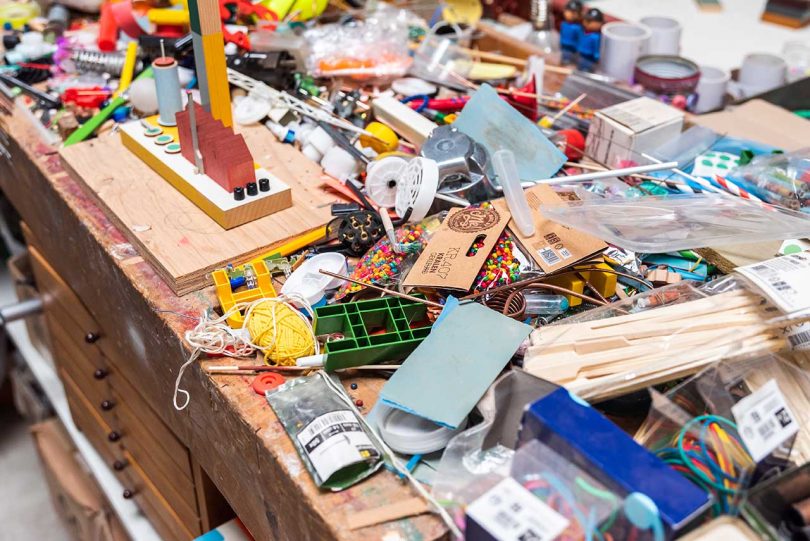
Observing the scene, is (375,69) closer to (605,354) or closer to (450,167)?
(450,167)

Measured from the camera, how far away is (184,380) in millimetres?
969

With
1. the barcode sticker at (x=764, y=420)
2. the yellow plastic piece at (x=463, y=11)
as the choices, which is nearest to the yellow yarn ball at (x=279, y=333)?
the barcode sticker at (x=764, y=420)

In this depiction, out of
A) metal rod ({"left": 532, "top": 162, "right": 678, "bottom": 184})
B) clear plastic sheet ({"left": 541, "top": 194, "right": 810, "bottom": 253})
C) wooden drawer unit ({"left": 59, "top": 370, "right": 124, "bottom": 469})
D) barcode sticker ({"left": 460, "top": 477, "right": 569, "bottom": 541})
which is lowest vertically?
wooden drawer unit ({"left": 59, "top": 370, "right": 124, "bottom": 469})

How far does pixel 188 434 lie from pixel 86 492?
0.76 metres

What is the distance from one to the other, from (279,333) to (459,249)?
23cm

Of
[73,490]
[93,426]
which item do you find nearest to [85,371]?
[93,426]

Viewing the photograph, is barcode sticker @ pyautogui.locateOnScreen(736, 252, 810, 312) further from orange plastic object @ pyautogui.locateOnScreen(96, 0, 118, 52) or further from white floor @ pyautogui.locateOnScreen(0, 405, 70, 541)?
white floor @ pyautogui.locateOnScreen(0, 405, 70, 541)

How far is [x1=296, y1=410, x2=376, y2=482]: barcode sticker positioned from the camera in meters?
0.73

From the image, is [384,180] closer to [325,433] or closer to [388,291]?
[388,291]

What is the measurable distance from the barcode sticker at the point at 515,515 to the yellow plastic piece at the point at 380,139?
689 mm

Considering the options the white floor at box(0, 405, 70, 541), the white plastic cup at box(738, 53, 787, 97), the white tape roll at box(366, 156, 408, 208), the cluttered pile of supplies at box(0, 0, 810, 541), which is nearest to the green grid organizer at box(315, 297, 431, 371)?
the cluttered pile of supplies at box(0, 0, 810, 541)

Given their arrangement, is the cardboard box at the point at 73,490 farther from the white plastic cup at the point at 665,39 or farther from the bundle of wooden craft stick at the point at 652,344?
the white plastic cup at the point at 665,39

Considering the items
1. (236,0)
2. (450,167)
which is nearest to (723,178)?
(450,167)

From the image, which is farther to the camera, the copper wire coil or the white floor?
the white floor
